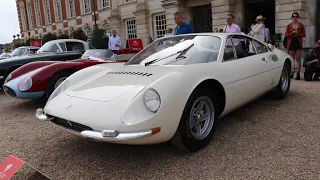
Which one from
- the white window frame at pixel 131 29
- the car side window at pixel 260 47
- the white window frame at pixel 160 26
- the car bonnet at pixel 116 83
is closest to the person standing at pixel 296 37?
the car side window at pixel 260 47

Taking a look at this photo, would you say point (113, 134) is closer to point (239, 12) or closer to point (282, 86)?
point (282, 86)

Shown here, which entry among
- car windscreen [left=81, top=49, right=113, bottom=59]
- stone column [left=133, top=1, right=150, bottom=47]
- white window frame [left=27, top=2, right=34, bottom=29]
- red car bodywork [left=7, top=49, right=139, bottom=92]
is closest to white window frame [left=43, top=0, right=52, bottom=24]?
white window frame [left=27, top=2, right=34, bottom=29]

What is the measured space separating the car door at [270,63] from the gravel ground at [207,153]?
50 centimetres

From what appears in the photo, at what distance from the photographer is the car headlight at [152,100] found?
8.45 ft

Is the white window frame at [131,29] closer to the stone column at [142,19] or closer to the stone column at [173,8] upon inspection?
the stone column at [142,19]

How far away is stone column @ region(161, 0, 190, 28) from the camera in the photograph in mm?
16875

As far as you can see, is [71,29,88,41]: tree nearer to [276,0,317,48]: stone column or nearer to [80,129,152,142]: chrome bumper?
[276,0,317,48]: stone column

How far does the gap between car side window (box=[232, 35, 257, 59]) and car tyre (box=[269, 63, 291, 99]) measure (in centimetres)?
104

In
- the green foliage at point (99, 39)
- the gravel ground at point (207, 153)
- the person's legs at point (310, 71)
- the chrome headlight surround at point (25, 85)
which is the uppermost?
the green foliage at point (99, 39)

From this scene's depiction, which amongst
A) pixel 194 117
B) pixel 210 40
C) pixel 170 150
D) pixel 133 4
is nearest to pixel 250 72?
pixel 210 40

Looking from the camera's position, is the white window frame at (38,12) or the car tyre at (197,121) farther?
the white window frame at (38,12)

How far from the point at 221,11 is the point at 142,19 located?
24.2ft

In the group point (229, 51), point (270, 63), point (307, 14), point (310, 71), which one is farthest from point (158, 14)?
point (229, 51)

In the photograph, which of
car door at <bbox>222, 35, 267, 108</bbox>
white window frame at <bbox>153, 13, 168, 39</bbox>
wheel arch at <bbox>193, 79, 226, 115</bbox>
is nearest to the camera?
wheel arch at <bbox>193, 79, 226, 115</bbox>
